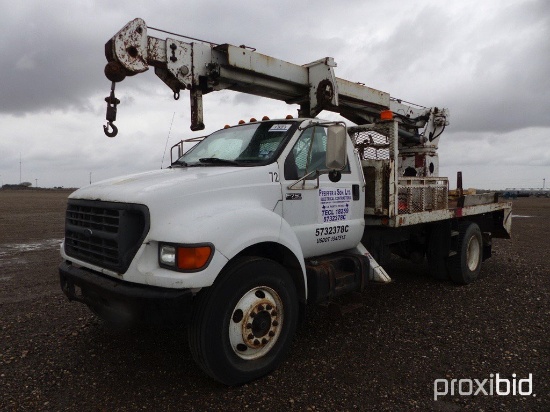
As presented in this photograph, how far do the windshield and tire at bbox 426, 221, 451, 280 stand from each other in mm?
3264

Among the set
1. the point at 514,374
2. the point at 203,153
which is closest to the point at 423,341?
the point at 514,374

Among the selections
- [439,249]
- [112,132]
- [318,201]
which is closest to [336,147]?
[318,201]

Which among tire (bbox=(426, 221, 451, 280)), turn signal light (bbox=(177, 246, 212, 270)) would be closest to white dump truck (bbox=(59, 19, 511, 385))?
turn signal light (bbox=(177, 246, 212, 270))

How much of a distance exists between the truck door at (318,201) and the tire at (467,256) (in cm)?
243

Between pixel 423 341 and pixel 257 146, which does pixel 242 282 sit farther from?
pixel 423 341

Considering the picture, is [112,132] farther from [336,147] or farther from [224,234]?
[336,147]

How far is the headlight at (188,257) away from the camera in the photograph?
2.74 meters

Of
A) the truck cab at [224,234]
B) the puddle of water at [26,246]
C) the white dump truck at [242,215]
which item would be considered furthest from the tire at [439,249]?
the puddle of water at [26,246]

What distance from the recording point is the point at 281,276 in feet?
10.9

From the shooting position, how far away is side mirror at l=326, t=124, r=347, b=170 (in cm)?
337

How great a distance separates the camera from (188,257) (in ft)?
9.02

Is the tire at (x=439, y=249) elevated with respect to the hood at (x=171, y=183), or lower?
lower

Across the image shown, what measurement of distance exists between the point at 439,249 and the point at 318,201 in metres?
3.07

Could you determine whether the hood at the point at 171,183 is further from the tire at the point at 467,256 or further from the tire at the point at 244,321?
the tire at the point at 467,256
